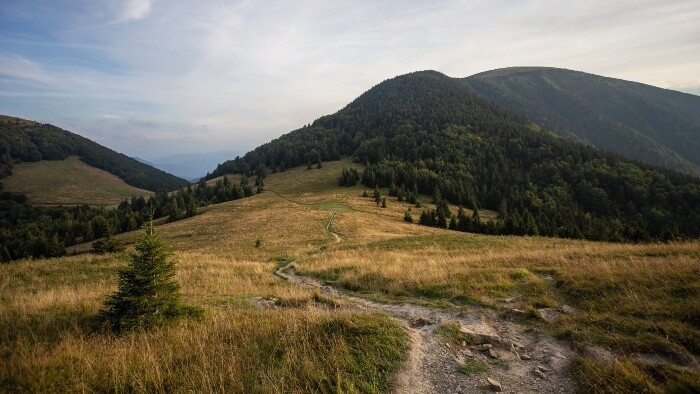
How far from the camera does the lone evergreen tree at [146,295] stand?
28.2 ft

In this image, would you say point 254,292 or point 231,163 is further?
point 231,163

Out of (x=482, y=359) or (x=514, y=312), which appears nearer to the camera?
(x=482, y=359)

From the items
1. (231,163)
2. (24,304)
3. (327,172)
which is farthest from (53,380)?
(231,163)

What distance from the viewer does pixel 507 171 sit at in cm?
13962

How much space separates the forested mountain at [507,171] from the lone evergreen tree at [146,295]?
3441 inches

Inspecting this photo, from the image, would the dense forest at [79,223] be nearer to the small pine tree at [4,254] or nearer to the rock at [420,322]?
the small pine tree at [4,254]

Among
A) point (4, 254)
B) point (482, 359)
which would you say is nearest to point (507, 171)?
point (482, 359)

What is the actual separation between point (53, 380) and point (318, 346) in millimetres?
4539

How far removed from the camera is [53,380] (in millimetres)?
5660

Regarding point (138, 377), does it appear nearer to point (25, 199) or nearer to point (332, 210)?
point (332, 210)

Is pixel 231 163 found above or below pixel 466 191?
above

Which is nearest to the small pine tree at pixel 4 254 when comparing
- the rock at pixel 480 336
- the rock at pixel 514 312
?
the rock at pixel 480 336

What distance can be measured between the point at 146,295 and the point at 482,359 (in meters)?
8.39

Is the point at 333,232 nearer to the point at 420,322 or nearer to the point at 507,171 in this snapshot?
the point at 420,322
